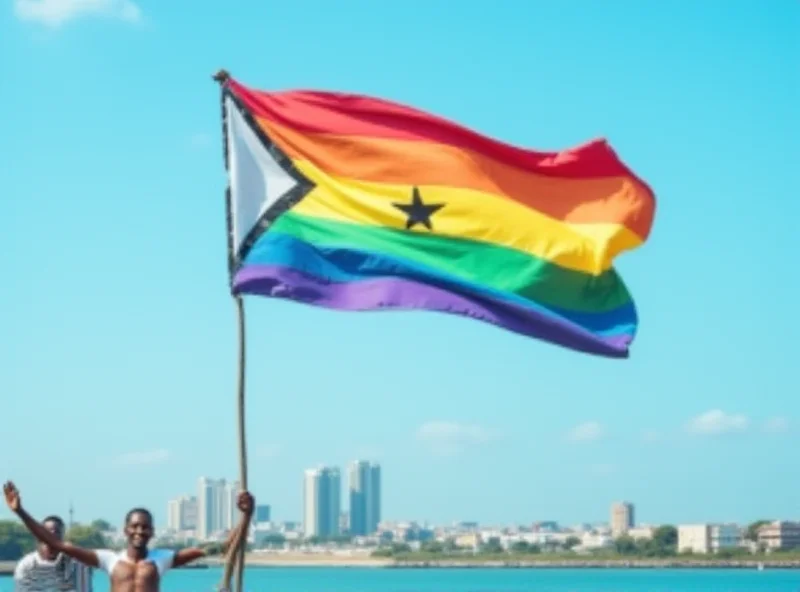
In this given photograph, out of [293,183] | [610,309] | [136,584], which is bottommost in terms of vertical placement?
[136,584]

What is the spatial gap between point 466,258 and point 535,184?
1.16 m

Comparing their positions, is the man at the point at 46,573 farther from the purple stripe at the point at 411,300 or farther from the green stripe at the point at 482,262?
the green stripe at the point at 482,262

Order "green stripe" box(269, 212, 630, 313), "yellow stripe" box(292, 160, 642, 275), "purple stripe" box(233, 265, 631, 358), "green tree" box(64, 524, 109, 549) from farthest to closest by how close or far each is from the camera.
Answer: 1. "green tree" box(64, 524, 109, 549)
2. "yellow stripe" box(292, 160, 642, 275)
3. "green stripe" box(269, 212, 630, 313)
4. "purple stripe" box(233, 265, 631, 358)

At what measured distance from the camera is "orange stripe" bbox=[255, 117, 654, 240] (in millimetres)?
17922

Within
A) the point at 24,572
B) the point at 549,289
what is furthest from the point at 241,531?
the point at 549,289

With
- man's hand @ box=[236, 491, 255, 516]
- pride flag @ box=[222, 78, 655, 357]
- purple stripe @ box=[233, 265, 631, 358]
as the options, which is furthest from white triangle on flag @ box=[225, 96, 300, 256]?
man's hand @ box=[236, 491, 255, 516]

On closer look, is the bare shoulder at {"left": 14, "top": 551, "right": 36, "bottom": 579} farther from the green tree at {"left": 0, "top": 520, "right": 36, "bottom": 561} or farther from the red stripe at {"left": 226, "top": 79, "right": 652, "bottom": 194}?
the green tree at {"left": 0, "top": 520, "right": 36, "bottom": 561}

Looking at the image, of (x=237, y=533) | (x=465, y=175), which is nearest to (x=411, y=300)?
(x=465, y=175)

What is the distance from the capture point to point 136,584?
11.7m

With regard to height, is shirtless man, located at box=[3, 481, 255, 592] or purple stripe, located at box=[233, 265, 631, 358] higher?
purple stripe, located at box=[233, 265, 631, 358]

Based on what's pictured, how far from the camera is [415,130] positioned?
59.7ft

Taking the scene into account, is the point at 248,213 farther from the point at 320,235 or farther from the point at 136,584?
the point at 136,584

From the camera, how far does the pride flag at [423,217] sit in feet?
55.9

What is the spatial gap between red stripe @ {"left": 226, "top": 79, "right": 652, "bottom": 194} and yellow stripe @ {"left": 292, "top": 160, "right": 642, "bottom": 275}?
48 centimetres
